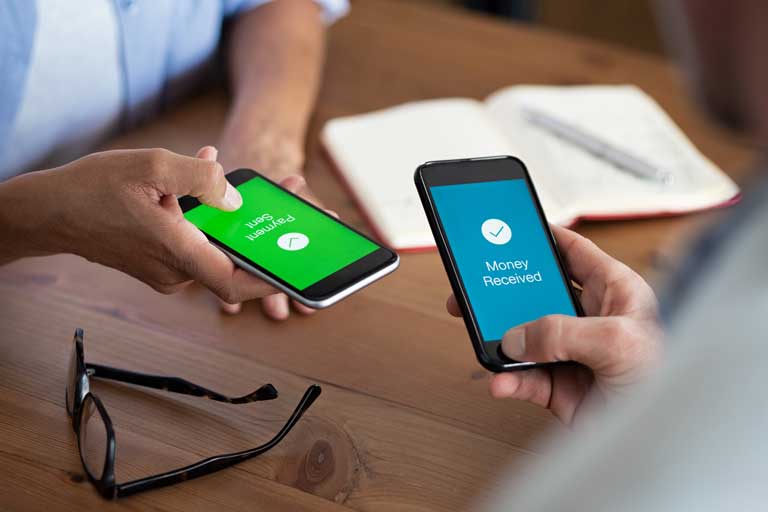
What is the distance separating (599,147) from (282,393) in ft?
1.72

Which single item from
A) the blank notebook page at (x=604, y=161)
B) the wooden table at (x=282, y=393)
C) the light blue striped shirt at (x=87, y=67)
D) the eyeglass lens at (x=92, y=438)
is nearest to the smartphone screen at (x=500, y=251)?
the wooden table at (x=282, y=393)

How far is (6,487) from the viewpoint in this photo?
692 mm

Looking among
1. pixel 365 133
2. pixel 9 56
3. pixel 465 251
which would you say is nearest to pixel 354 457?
pixel 465 251

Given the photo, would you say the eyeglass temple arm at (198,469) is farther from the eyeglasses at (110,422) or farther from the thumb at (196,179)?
the thumb at (196,179)

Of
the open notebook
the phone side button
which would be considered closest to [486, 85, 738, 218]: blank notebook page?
the open notebook

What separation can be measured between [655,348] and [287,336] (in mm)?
342

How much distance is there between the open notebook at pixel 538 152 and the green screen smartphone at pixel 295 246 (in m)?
0.14

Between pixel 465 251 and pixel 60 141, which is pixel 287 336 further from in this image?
pixel 60 141

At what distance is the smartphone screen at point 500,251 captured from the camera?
2.45 feet

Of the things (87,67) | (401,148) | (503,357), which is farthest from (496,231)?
(87,67)

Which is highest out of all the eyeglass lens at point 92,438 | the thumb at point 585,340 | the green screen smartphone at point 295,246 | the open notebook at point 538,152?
the thumb at point 585,340

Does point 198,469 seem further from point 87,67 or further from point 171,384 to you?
point 87,67

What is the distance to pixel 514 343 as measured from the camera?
694 mm

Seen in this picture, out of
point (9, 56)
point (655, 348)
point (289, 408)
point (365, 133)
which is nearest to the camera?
point (655, 348)
